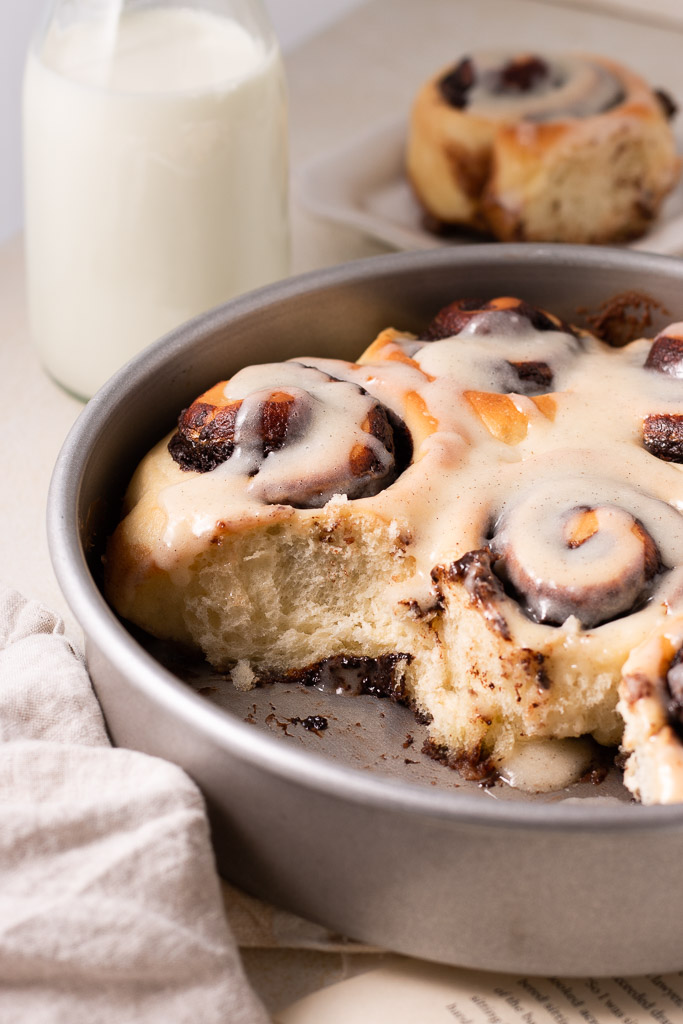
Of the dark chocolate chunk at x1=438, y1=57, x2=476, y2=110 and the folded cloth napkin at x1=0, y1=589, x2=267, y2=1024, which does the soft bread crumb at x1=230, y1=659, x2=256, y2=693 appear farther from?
the dark chocolate chunk at x1=438, y1=57, x2=476, y2=110

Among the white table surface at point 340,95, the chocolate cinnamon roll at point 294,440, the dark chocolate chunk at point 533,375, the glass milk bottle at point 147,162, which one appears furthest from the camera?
the white table surface at point 340,95

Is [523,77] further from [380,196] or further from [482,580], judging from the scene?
[482,580]

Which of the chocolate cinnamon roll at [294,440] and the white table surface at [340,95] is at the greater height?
the chocolate cinnamon roll at [294,440]

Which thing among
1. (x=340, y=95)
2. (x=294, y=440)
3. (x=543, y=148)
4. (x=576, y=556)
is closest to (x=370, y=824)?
(x=576, y=556)

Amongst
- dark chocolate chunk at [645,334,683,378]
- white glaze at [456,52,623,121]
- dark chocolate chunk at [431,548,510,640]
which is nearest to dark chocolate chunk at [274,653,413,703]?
dark chocolate chunk at [431,548,510,640]

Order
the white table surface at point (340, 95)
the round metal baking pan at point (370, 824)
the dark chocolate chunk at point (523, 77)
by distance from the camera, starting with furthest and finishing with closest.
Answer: the dark chocolate chunk at point (523, 77) → the white table surface at point (340, 95) → the round metal baking pan at point (370, 824)

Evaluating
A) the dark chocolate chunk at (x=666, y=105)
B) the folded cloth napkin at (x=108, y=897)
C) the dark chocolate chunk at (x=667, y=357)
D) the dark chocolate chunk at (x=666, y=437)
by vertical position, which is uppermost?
the dark chocolate chunk at (x=666, y=105)

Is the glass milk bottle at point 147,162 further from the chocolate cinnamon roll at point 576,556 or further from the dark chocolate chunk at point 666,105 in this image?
the dark chocolate chunk at point 666,105

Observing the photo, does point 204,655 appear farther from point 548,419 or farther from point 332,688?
point 548,419

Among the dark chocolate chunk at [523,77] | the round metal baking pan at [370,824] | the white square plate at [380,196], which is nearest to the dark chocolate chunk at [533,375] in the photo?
the round metal baking pan at [370,824]
